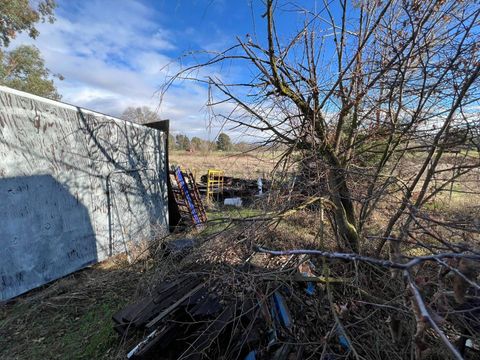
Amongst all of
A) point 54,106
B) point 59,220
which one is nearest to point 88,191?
point 59,220

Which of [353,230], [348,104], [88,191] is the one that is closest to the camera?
[348,104]

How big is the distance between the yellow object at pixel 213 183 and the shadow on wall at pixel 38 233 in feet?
17.9

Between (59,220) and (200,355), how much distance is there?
317cm

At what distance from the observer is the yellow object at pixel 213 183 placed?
9.93 meters

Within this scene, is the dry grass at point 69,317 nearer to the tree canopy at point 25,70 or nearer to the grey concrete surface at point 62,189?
the grey concrete surface at point 62,189

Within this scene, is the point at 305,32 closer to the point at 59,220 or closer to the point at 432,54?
the point at 432,54

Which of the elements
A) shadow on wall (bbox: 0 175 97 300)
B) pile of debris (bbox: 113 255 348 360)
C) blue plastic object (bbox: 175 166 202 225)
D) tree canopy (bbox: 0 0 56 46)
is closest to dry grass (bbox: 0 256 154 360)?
shadow on wall (bbox: 0 175 97 300)

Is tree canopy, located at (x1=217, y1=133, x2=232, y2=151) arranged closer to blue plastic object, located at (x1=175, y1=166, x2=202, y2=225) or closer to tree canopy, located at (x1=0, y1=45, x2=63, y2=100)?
blue plastic object, located at (x1=175, y1=166, x2=202, y2=225)

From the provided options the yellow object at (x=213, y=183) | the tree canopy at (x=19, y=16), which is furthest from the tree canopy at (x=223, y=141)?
the tree canopy at (x=19, y=16)

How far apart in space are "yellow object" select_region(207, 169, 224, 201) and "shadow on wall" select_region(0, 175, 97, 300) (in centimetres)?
545

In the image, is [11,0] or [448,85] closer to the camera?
[448,85]

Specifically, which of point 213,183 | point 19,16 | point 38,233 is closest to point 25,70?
point 19,16

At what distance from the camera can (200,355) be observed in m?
2.19

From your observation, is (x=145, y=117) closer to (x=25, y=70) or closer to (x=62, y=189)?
(x=62, y=189)
